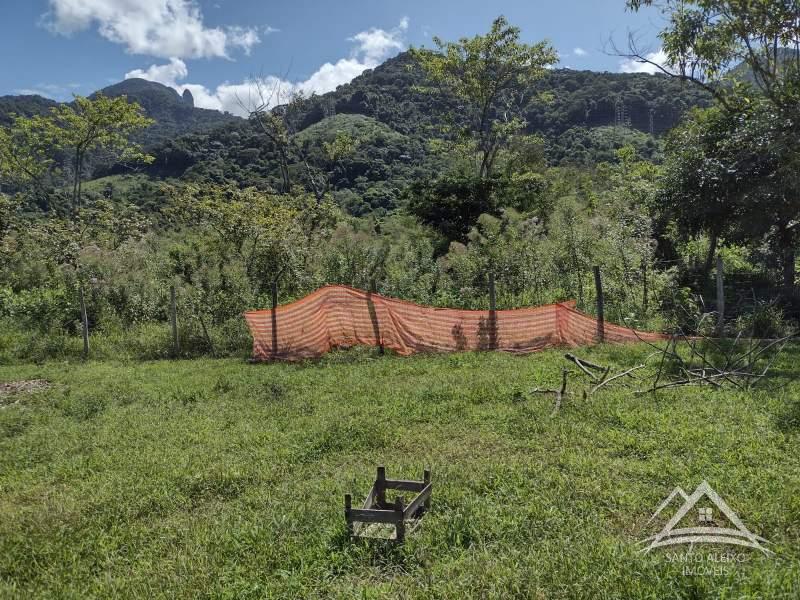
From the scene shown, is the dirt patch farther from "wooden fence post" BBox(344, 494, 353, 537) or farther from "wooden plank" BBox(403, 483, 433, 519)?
"wooden plank" BBox(403, 483, 433, 519)

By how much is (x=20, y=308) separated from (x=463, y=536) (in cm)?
1301

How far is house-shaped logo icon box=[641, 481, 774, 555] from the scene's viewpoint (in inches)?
130

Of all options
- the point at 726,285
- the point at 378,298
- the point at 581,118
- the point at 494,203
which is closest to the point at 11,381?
the point at 378,298

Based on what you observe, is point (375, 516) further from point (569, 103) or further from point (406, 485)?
point (569, 103)

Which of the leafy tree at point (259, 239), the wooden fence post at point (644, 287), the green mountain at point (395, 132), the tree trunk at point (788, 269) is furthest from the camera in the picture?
the green mountain at point (395, 132)

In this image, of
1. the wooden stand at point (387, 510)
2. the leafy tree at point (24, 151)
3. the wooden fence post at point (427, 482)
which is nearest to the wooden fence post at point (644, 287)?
the wooden fence post at point (427, 482)

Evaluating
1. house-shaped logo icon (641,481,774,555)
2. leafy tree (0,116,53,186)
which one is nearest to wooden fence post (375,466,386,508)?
house-shaped logo icon (641,481,774,555)

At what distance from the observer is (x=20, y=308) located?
12.5 metres

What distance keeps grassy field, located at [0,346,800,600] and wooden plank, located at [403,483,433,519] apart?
0.12 metres

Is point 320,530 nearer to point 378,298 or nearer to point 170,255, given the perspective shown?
point 378,298

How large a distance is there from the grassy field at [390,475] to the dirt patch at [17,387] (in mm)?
189

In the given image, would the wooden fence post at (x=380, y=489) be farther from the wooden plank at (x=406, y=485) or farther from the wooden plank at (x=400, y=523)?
the wooden plank at (x=400, y=523)

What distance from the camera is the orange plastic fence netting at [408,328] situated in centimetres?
971

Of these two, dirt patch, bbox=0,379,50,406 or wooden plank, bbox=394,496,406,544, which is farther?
dirt patch, bbox=0,379,50,406
